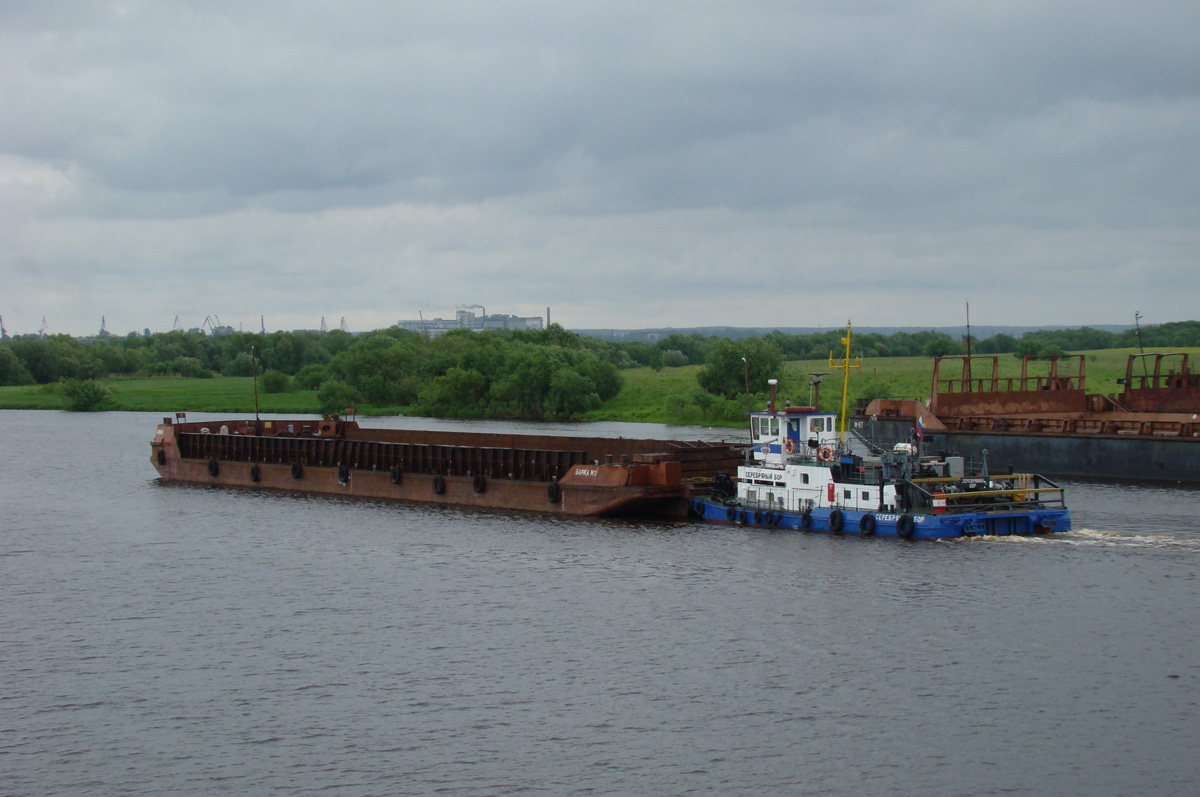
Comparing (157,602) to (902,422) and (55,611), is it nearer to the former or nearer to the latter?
(55,611)

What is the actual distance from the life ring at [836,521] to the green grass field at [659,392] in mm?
41396

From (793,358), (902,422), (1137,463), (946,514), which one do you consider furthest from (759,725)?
(793,358)

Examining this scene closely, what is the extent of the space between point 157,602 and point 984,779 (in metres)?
20.6

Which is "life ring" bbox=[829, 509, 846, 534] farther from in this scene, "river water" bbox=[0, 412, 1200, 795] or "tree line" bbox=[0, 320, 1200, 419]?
"tree line" bbox=[0, 320, 1200, 419]

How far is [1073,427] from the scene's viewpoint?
52.4 metres

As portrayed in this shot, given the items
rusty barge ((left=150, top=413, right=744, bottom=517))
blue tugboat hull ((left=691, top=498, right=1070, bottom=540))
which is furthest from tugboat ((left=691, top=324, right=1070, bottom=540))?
rusty barge ((left=150, top=413, right=744, bottom=517))

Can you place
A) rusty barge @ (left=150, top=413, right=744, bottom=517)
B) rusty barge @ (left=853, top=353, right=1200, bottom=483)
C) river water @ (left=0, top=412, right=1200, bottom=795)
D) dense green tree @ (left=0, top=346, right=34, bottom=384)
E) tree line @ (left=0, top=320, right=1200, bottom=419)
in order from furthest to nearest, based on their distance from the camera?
dense green tree @ (left=0, top=346, right=34, bottom=384)
tree line @ (left=0, top=320, right=1200, bottom=419)
rusty barge @ (left=853, top=353, right=1200, bottom=483)
rusty barge @ (left=150, top=413, right=744, bottom=517)
river water @ (left=0, top=412, right=1200, bottom=795)

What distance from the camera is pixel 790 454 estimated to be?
117 feet

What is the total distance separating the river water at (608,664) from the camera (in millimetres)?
17375

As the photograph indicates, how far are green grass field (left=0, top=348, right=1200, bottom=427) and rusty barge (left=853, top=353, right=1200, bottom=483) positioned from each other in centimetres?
1605

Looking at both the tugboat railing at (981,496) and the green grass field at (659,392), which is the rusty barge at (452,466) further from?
the green grass field at (659,392)

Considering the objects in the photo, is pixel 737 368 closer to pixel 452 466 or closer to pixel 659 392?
pixel 659 392

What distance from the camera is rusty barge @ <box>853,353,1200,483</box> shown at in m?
48.4

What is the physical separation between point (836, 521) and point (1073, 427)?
24979 millimetres
